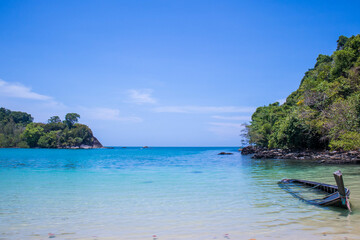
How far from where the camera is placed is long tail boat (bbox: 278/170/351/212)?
23.4 ft

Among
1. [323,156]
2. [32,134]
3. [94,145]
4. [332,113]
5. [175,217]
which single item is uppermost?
[332,113]

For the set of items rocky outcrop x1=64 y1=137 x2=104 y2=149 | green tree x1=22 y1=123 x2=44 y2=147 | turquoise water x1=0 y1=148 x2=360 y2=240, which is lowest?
rocky outcrop x1=64 y1=137 x2=104 y2=149

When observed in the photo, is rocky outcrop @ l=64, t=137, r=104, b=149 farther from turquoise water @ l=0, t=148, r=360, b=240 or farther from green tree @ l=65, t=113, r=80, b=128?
turquoise water @ l=0, t=148, r=360, b=240

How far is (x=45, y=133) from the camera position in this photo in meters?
122

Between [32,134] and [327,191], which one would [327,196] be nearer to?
[327,191]

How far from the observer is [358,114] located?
65.7 ft

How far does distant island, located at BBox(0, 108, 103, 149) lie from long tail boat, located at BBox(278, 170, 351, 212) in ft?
423

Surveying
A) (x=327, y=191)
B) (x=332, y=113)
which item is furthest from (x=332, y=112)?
(x=327, y=191)

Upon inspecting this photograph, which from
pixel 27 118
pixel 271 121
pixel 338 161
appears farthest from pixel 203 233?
pixel 27 118

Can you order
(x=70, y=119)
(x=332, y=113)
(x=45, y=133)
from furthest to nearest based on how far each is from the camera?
Answer: (x=70, y=119) < (x=45, y=133) < (x=332, y=113)

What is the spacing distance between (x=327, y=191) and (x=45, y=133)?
134 m

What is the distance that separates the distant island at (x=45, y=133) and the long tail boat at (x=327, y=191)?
128785 millimetres

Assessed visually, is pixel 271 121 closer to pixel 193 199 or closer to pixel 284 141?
pixel 284 141

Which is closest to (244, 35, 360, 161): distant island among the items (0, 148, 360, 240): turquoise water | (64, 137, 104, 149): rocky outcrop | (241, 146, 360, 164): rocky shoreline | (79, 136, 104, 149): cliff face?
(241, 146, 360, 164): rocky shoreline
